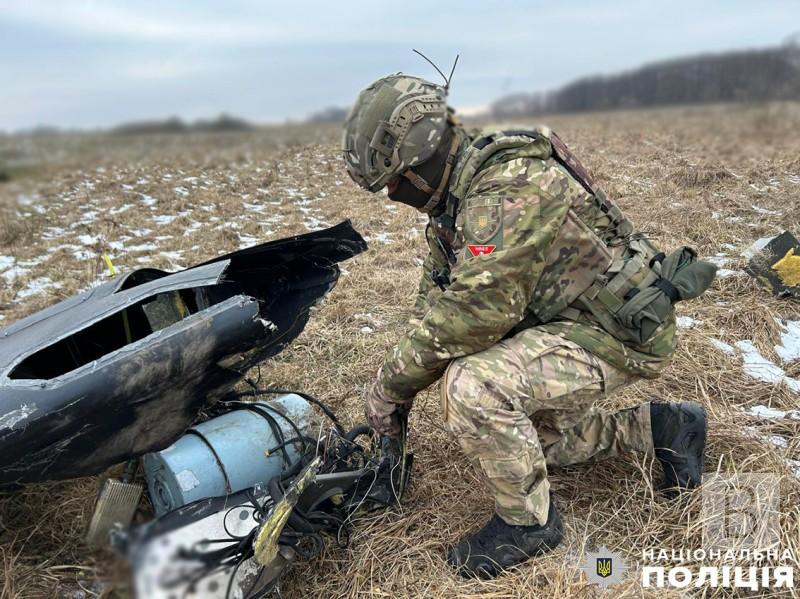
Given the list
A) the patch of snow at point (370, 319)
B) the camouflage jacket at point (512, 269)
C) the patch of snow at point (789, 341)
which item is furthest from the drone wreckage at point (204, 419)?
the patch of snow at point (789, 341)

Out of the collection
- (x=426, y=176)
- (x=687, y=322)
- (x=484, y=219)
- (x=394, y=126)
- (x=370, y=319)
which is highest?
(x=394, y=126)

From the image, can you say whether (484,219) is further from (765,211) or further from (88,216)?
(88,216)

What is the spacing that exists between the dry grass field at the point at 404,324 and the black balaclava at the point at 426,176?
45 centimetres

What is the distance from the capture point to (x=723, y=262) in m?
5.23

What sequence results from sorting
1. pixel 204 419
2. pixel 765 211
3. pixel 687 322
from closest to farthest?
pixel 204 419 → pixel 687 322 → pixel 765 211

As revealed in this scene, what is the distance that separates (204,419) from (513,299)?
1.59 meters

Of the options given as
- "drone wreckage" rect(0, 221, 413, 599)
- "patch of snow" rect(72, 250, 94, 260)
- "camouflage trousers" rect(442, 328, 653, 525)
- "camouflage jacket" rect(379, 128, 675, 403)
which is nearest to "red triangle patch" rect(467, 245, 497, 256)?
"camouflage jacket" rect(379, 128, 675, 403)

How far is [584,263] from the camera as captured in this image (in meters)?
2.42

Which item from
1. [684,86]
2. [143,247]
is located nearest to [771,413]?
[684,86]

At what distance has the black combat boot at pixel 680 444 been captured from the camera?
8.64 feet

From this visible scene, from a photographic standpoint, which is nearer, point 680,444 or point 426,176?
→ point 426,176

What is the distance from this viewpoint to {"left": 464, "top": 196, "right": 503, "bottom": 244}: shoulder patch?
7.31ft

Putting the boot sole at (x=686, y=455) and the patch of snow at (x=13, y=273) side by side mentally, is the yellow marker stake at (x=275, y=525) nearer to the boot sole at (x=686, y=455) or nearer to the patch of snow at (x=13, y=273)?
the boot sole at (x=686, y=455)

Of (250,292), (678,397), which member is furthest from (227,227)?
(678,397)
